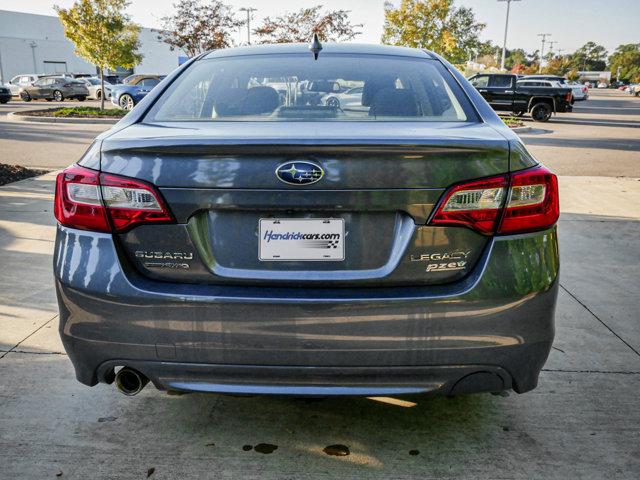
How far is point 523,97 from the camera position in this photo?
2423 cm

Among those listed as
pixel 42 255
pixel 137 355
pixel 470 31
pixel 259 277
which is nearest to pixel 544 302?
pixel 259 277

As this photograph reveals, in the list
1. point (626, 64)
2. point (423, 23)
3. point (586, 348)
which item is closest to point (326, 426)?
point (586, 348)

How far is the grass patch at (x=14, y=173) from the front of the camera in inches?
346

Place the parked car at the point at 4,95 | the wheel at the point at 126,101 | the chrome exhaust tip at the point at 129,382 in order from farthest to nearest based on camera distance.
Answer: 1. the parked car at the point at 4,95
2. the wheel at the point at 126,101
3. the chrome exhaust tip at the point at 129,382

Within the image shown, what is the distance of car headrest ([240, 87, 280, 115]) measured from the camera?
9.17 feet

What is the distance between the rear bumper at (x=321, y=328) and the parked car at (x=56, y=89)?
3508 cm

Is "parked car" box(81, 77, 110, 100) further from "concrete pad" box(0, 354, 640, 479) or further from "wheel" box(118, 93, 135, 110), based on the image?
"concrete pad" box(0, 354, 640, 479)

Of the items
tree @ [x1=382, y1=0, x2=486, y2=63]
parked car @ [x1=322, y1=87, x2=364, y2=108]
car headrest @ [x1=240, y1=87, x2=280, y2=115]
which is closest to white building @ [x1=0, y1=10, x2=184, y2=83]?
tree @ [x1=382, y1=0, x2=486, y2=63]

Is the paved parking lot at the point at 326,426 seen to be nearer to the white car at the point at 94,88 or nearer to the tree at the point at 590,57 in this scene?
the white car at the point at 94,88

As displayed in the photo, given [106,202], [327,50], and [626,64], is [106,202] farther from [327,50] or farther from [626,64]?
[626,64]

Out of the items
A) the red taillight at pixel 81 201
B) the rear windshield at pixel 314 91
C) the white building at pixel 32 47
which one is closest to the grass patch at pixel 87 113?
the rear windshield at pixel 314 91

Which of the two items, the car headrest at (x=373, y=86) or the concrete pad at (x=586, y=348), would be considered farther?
the concrete pad at (x=586, y=348)

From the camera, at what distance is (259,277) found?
6.91ft

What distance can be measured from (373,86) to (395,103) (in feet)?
0.70
